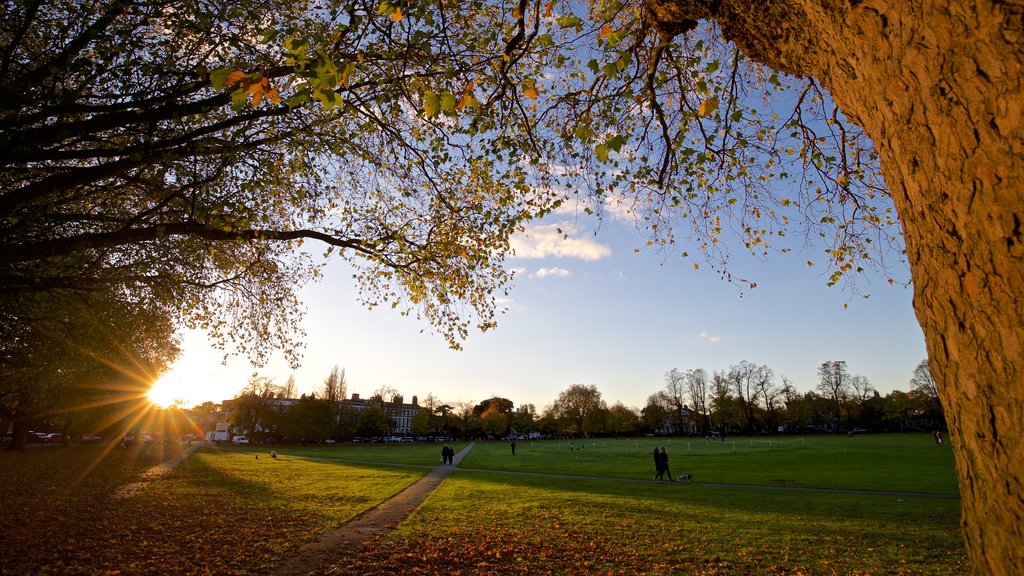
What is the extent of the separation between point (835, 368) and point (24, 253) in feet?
413

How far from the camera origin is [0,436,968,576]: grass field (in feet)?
30.4

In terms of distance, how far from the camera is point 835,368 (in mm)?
103750

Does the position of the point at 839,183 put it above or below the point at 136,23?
below

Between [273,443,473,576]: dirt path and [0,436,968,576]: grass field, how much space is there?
0.40 metres

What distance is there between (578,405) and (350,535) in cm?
10848

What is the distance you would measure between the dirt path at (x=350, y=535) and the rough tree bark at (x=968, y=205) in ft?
32.7

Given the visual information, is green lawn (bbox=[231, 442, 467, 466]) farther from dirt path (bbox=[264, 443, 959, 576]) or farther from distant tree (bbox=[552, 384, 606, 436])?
distant tree (bbox=[552, 384, 606, 436])

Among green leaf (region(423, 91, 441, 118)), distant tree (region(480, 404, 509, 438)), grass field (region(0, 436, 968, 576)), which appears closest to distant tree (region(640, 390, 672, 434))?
distant tree (region(480, 404, 509, 438))

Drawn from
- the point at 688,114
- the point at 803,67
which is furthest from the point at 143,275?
the point at 803,67

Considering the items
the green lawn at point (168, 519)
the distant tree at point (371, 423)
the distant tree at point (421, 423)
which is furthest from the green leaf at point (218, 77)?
the distant tree at point (421, 423)

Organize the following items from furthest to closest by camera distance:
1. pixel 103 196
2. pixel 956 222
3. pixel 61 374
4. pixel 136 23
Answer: pixel 61 374, pixel 103 196, pixel 136 23, pixel 956 222

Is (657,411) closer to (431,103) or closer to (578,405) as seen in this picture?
(578,405)

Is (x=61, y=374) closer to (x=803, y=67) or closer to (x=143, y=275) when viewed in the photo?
(x=143, y=275)

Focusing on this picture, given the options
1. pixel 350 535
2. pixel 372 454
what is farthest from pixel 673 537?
pixel 372 454
